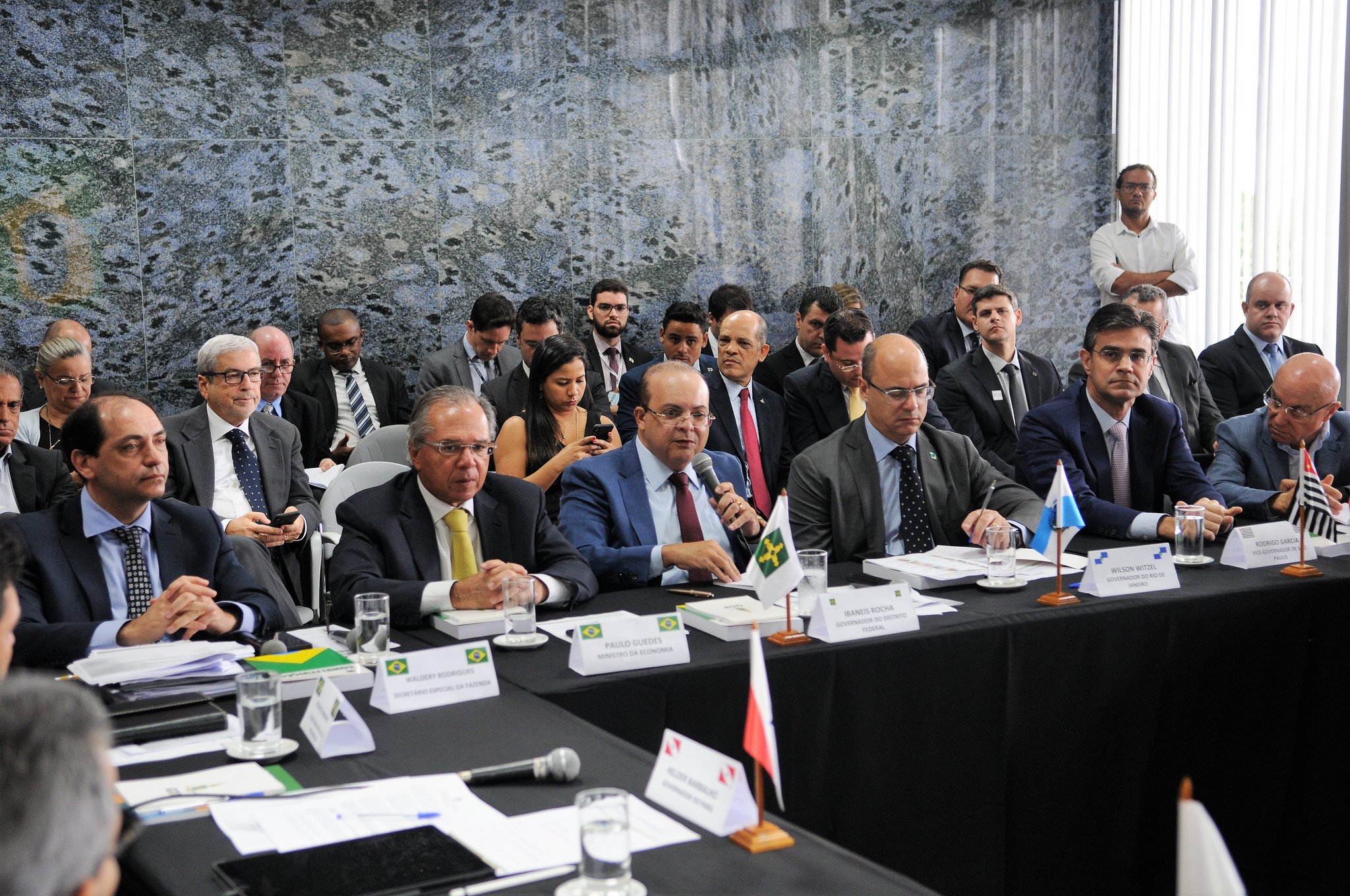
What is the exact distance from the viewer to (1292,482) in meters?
4.09

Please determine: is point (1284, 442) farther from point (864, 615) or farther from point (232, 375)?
point (232, 375)

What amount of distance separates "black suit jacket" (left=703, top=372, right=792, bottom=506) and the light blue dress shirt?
150cm

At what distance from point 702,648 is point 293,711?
2.80 ft

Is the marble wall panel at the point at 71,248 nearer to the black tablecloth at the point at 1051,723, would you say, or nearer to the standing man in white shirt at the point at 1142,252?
the black tablecloth at the point at 1051,723

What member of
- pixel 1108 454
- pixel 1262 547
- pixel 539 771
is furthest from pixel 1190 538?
pixel 539 771

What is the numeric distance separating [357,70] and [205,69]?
2.68 feet

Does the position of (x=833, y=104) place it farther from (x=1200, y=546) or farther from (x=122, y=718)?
(x=122, y=718)

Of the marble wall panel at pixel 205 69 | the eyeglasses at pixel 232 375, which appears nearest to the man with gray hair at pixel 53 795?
the eyeglasses at pixel 232 375

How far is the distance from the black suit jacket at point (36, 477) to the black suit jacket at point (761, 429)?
7.95 ft

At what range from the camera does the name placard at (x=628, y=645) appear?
2.51 meters

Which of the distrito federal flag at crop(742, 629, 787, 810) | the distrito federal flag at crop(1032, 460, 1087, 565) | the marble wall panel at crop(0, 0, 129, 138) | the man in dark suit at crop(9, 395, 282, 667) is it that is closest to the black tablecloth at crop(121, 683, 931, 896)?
the distrito federal flag at crop(742, 629, 787, 810)

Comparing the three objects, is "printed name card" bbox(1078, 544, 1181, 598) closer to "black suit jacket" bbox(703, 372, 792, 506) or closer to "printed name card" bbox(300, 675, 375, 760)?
"printed name card" bbox(300, 675, 375, 760)

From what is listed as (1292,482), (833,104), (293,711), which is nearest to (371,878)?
(293,711)

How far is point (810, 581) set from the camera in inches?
114
